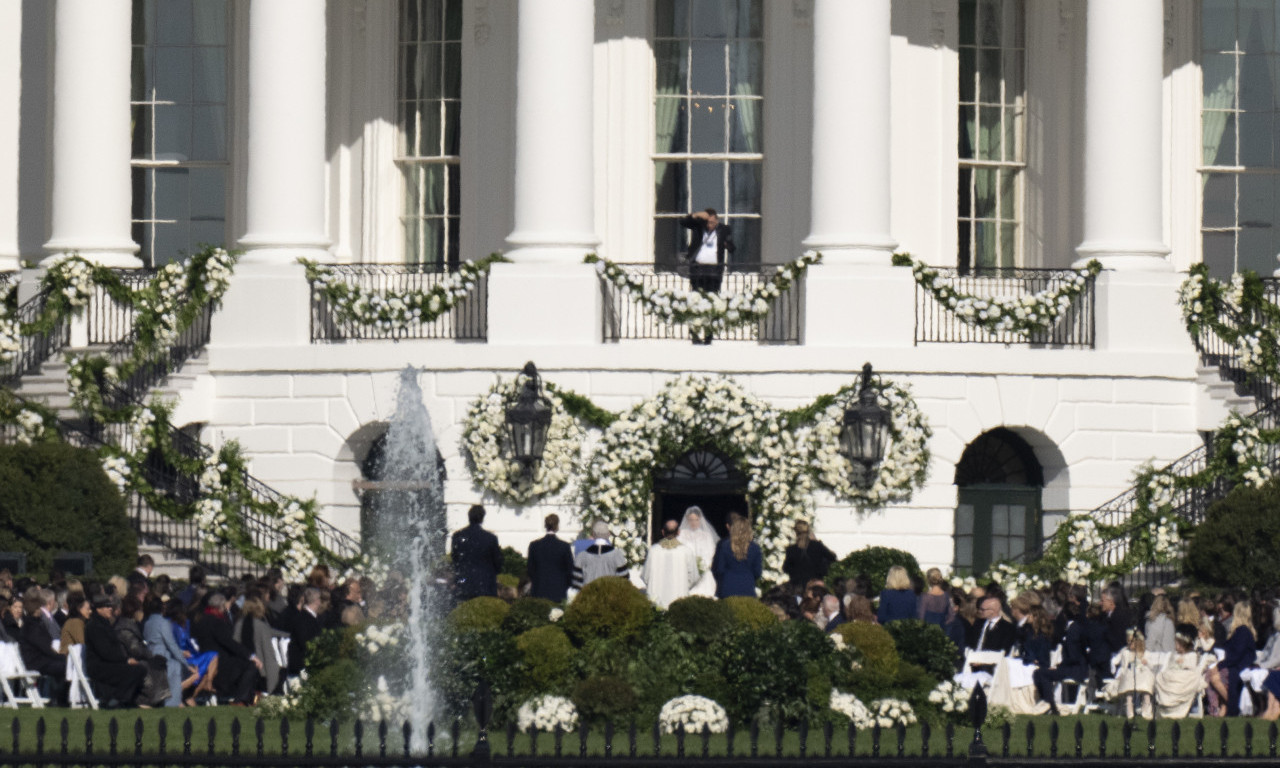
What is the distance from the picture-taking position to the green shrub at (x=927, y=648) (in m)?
23.8

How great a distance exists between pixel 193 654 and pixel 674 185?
13973 mm

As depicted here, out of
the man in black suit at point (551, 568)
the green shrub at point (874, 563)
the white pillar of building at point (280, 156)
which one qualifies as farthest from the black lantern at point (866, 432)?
the white pillar of building at point (280, 156)

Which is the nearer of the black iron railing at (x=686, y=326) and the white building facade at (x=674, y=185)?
the white building facade at (x=674, y=185)

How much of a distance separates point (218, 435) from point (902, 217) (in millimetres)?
9230

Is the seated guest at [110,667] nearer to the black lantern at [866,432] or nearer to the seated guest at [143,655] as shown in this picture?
the seated guest at [143,655]

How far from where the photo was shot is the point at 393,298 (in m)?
35.2

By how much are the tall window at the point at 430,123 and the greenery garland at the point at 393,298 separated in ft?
12.2

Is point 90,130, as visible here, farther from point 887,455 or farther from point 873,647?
point 873,647

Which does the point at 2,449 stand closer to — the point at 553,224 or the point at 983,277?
the point at 553,224

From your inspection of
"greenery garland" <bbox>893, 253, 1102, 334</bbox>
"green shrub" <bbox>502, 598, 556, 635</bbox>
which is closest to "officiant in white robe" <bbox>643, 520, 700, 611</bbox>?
"green shrub" <bbox>502, 598, 556, 635</bbox>

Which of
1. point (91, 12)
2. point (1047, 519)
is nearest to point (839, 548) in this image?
point (1047, 519)

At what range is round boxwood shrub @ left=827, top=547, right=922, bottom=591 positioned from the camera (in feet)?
105

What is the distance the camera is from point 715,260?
36.0 metres

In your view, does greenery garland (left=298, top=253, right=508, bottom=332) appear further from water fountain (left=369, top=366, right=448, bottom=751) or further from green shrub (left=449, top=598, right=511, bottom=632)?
green shrub (left=449, top=598, right=511, bottom=632)
